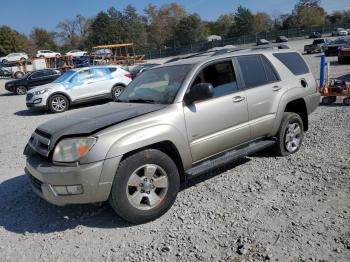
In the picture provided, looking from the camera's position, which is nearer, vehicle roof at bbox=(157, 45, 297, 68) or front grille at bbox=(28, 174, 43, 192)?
front grille at bbox=(28, 174, 43, 192)

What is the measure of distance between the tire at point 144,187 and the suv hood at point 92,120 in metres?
0.48

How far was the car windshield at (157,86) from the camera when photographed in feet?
14.9

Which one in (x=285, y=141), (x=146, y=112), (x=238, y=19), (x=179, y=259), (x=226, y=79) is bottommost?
(x=179, y=259)

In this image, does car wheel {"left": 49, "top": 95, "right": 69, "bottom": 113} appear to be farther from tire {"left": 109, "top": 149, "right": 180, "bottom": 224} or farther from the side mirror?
tire {"left": 109, "top": 149, "right": 180, "bottom": 224}

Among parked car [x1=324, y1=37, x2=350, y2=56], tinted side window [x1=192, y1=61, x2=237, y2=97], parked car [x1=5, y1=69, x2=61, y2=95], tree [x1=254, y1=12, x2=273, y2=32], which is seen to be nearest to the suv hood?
tinted side window [x1=192, y1=61, x2=237, y2=97]

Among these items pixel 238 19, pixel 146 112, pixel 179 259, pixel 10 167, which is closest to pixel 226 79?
pixel 146 112

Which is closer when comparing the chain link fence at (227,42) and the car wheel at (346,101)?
the car wheel at (346,101)

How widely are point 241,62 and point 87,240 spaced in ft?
10.3

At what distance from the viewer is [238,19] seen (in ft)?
285

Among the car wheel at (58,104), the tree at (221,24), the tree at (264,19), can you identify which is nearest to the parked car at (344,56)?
the car wheel at (58,104)

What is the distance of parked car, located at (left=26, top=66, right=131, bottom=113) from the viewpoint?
43.5 ft

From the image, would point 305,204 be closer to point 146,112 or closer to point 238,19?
point 146,112

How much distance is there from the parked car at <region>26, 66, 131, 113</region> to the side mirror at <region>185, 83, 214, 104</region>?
991 cm

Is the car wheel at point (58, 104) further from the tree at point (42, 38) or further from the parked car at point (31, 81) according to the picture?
the tree at point (42, 38)
